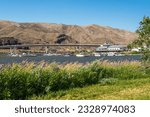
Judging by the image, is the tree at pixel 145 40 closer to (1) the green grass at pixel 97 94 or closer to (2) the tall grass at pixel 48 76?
(2) the tall grass at pixel 48 76

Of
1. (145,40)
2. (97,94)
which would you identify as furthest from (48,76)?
(145,40)

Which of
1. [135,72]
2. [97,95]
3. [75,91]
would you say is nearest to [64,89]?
[75,91]

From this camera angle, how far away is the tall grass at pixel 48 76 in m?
20.1

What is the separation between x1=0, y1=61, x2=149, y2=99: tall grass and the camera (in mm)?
20072

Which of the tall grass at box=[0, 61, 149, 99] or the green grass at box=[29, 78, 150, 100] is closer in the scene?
the green grass at box=[29, 78, 150, 100]

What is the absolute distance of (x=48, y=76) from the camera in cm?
2309

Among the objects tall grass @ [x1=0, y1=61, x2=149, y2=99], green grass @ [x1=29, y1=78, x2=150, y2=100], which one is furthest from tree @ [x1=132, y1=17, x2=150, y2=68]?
green grass @ [x1=29, y1=78, x2=150, y2=100]

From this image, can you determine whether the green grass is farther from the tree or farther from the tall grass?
the tree

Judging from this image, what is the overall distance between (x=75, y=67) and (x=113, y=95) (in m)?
8.57

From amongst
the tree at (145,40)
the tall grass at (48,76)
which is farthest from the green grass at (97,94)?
the tree at (145,40)

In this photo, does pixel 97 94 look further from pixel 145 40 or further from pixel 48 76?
pixel 145 40

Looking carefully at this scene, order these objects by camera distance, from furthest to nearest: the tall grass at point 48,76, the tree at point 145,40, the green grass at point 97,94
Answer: the tree at point 145,40, the tall grass at point 48,76, the green grass at point 97,94

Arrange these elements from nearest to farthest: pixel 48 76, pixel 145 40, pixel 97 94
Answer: pixel 97 94 < pixel 48 76 < pixel 145 40

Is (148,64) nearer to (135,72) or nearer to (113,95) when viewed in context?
(135,72)
